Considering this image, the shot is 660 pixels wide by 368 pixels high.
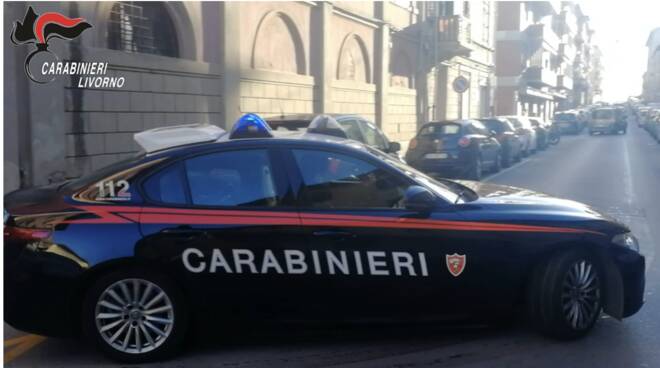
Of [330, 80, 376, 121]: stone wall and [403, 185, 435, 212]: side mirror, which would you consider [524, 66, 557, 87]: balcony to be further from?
[403, 185, 435, 212]: side mirror

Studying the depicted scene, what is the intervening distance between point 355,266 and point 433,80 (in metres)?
26.0

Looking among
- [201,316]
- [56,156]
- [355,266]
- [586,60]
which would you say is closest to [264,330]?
[201,316]

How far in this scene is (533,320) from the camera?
4543 millimetres

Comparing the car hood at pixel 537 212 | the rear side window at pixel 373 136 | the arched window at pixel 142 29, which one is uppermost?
the arched window at pixel 142 29

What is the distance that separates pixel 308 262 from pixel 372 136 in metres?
6.53

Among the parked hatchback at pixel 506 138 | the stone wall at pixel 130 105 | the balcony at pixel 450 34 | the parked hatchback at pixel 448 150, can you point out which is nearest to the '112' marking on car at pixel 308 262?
the stone wall at pixel 130 105

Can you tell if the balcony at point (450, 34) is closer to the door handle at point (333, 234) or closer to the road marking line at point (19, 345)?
the door handle at point (333, 234)

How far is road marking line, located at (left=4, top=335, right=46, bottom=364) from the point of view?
174 inches

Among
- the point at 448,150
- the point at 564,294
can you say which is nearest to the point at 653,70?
the point at 448,150

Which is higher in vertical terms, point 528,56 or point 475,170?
point 528,56

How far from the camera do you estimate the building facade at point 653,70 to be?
11725 cm

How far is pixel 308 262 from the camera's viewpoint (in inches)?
166

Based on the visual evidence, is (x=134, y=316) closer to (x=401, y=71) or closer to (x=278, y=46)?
(x=278, y=46)

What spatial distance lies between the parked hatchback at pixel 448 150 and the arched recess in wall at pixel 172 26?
542cm
